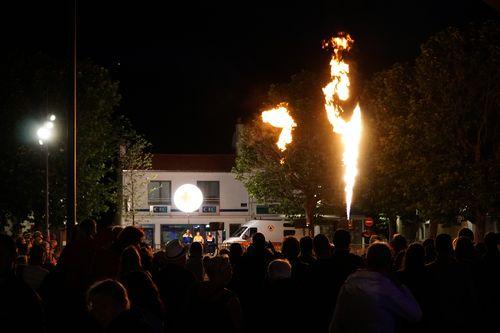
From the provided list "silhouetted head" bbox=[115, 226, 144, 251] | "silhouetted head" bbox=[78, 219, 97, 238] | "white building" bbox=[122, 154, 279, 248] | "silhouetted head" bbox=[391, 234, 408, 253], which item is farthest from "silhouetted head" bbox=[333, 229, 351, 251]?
"white building" bbox=[122, 154, 279, 248]

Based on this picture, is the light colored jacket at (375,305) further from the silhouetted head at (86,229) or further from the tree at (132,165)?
the tree at (132,165)

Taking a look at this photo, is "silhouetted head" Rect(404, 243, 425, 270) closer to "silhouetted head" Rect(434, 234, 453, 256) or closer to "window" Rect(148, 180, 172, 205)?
"silhouetted head" Rect(434, 234, 453, 256)

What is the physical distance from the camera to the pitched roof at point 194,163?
68.9 metres

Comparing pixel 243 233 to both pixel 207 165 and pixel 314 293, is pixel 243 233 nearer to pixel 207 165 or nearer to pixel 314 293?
pixel 207 165

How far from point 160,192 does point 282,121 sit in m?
20.5

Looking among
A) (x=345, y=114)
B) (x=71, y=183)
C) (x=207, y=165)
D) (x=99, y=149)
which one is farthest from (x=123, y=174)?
(x=71, y=183)

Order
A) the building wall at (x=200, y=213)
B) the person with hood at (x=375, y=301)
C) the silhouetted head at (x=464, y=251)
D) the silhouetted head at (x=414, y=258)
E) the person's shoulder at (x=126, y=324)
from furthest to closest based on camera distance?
the building wall at (x=200, y=213) → the silhouetted head at (x=464, y=251) → the silhouetted head at (x=414, y=258) → the person with hood at (x=375, y=301) → the person's shoulder at (x=126, y=324)

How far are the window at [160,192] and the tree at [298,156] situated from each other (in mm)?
13971

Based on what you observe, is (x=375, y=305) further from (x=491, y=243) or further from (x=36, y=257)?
(x=36, y=257)

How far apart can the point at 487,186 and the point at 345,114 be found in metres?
7.18

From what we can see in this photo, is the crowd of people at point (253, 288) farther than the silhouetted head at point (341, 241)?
No

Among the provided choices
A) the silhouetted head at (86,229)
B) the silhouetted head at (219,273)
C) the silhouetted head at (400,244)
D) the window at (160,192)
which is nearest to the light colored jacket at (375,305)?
the silhouetted head at (219,273)

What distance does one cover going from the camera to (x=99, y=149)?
42.0 meters

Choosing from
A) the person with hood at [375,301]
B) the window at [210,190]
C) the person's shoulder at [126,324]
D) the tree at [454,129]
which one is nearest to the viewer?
the person's shoulder at [126,324]
